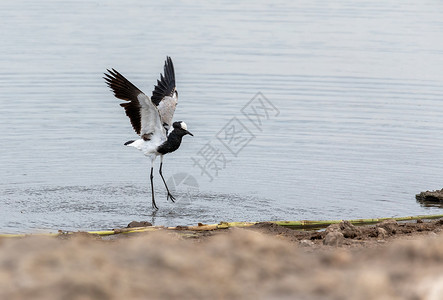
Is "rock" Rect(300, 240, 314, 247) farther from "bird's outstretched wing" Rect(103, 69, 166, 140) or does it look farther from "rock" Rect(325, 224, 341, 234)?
"bird's outstretched wing" Rect(103, 69, 166, 140)

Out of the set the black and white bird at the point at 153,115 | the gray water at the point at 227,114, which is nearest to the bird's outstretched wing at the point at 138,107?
the black and white bird at the point at 153,115

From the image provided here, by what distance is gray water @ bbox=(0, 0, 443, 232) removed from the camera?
11.6 meters

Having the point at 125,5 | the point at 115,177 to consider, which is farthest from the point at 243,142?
the point at 125,5

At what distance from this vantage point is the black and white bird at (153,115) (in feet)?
37.4

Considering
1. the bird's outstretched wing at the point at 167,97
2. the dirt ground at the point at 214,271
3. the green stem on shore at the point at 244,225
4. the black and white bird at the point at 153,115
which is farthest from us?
the bird's outstretched wing at the point at 167,97

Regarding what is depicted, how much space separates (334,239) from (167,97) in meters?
5.44

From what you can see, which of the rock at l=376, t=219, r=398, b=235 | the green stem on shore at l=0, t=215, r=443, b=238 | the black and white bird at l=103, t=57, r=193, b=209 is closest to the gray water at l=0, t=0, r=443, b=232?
the black and white bird at l=103, t=57, r=193, b=209

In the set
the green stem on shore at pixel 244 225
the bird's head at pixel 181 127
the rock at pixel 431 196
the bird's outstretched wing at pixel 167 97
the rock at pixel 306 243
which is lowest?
the green stem on shore at pixel 244 225

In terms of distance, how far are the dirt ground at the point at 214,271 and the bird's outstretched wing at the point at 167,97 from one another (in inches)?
283

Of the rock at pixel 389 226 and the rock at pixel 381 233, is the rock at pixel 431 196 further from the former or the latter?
the rock at pixel 381 233

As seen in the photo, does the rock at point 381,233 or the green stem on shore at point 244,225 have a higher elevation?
the rock at point 381,233

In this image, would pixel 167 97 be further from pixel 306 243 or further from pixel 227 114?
pixel 306 243

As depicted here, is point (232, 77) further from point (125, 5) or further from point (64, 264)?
point (64, 264)

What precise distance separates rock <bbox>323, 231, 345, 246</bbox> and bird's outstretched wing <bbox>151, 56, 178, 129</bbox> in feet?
15.9
